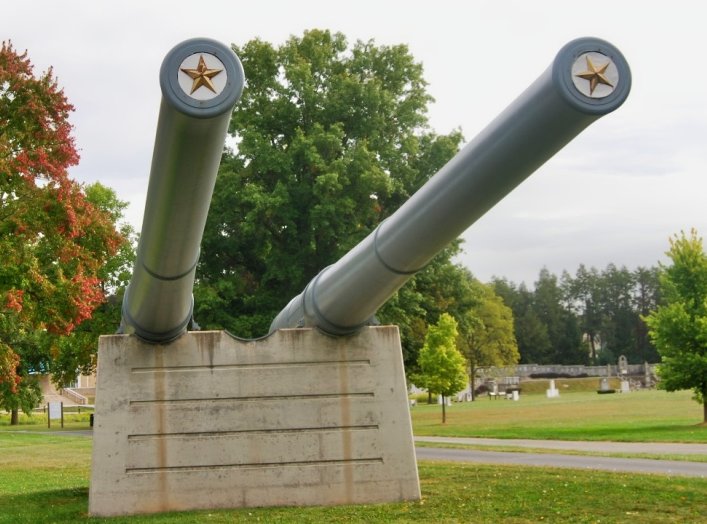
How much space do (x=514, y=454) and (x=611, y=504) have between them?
10.0m

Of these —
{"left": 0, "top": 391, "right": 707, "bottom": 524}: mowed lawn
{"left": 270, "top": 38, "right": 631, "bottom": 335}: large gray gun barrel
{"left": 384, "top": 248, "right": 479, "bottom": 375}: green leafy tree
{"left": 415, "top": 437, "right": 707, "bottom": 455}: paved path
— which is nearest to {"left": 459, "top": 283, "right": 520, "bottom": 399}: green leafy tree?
{"left": 384, "top": 248, "right": 479, "bottom": 375}: green leafy tree

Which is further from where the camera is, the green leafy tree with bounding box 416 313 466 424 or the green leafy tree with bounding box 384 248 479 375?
the green leafy tree with bounding box 416 313 466 424

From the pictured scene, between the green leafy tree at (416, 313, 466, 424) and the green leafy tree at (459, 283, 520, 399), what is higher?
the green leafy tree at (459, 283, 520, 399)

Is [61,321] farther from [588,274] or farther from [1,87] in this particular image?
[588,274]

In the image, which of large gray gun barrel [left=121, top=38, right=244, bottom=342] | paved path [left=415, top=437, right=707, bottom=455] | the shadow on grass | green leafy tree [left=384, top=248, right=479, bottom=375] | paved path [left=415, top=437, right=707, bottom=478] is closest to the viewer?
large gray gun barrel [left=121, top=38, right=244, bottom=342]

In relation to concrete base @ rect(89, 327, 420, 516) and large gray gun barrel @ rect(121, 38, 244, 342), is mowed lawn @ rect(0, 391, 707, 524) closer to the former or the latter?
concrete base @ rect(89, 327, 420, 516)

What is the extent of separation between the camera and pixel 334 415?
931cm

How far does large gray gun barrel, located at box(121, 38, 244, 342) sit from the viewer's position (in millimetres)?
5086

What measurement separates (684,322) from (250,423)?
66.5 feet

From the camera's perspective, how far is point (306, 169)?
27297mm

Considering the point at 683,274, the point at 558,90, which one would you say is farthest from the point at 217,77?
the point at 683,274

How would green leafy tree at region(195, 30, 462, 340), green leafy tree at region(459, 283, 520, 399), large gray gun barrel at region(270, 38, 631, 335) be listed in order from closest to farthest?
large gray gun barrel at region(270, 38, 631, 335) < green leafy tree at region(195, 30, 462, 340) < green leafy tree at region(459, 283, 520, 399)

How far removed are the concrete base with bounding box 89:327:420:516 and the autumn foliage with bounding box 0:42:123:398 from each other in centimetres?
778

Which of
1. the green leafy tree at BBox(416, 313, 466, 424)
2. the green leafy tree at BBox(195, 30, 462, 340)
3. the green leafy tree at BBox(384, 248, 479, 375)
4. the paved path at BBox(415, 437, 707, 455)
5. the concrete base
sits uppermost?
the green leafy tree at BBox(195, 30, 462, 340)
